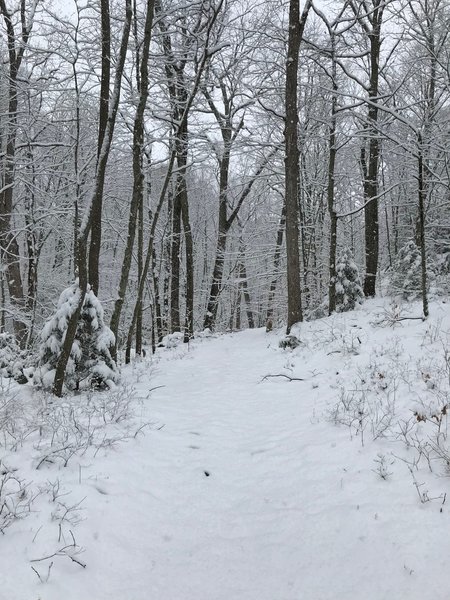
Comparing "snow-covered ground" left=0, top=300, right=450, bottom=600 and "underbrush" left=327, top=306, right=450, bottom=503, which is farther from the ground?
"underbrush" left=327, top=306, right=450, bottom=503

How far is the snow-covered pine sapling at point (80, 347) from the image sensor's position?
7.21m

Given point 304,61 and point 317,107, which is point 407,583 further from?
point 317,107

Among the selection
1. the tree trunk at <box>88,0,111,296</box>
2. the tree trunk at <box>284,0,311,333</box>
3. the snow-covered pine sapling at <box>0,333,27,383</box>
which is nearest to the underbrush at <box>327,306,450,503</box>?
the tree trunk at <box>284,0,311,333</box>

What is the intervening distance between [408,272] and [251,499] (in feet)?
34.4

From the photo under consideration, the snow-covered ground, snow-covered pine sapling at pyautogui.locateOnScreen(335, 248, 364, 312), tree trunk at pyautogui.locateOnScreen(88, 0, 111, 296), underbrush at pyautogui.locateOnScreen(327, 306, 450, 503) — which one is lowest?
the snow-covered ground

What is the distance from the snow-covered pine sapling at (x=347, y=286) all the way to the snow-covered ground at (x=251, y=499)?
22.3 feet

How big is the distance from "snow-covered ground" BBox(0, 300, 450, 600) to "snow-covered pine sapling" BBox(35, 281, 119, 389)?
0.97m

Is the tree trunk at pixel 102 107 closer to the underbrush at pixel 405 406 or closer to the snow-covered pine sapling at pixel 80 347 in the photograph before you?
the snow-covered pine sapling at pixel 80 347

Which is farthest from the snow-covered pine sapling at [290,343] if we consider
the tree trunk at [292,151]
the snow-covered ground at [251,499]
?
the snow-covered ground at [251,499]

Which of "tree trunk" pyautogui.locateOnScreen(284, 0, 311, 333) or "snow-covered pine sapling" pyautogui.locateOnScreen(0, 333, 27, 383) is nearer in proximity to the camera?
"snow-covered pine sapling" pyautogui.locateOnScreen(0, 333, 27, 383)

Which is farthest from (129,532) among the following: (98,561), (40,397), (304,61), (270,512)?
(304,61)

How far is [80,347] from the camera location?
7.43 m

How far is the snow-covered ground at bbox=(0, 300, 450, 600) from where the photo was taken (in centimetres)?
271

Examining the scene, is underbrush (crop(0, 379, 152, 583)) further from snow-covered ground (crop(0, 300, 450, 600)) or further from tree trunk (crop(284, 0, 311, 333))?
tree trunk (crop(284, 0, 311, 333))
